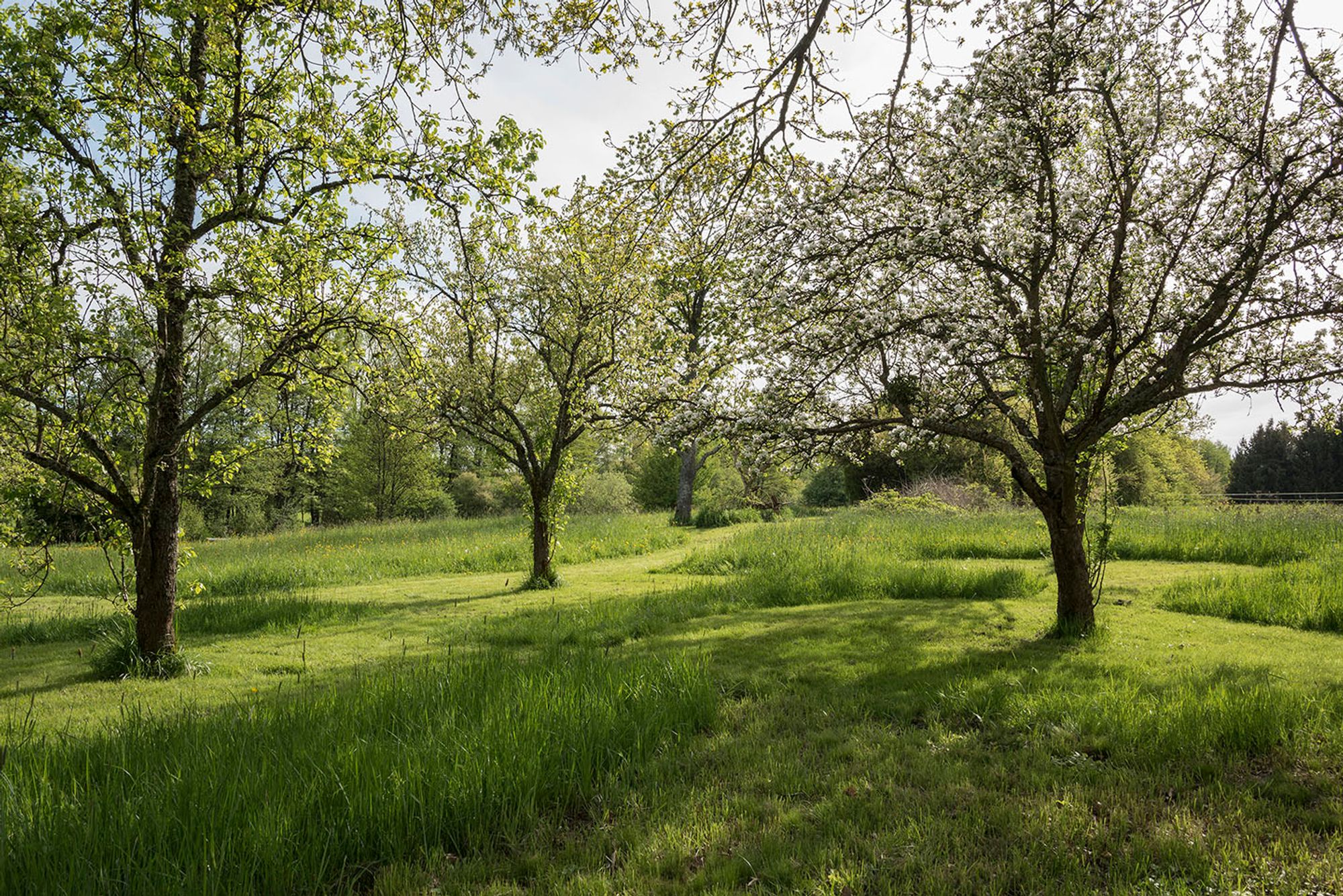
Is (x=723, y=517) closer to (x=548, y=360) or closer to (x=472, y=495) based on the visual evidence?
(x=548, y=360)

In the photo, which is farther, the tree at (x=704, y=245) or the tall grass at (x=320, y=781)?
the tree at (x=704, y=245)

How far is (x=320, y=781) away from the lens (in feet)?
11.3

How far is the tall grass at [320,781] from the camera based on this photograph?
112 inches

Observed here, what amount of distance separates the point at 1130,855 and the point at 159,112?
30.0 ft

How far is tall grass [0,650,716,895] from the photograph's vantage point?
2.84 meters

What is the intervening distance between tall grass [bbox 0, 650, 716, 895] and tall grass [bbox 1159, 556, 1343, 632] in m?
7.36

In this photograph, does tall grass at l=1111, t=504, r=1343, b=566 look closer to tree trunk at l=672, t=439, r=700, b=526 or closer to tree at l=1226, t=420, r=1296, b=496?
tree trunk at l=672, t=439, r=700, b=526

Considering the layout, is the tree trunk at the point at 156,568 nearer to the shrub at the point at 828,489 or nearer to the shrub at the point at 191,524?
the shrub at the point at 191,524

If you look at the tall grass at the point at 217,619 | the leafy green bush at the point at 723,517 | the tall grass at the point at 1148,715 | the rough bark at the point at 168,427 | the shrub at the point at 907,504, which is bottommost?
the tall grass at the point at 217,619

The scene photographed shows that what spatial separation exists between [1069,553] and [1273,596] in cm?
319

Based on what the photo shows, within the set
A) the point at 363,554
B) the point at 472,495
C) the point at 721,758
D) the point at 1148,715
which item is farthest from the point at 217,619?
the point at 472,495

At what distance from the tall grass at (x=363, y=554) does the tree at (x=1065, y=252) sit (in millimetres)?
11610

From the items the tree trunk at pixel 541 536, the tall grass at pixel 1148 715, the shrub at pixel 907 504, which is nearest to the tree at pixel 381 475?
the tree trunk at pixel 541 536

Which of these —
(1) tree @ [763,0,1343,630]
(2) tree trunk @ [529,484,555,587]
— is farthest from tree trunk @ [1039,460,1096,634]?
(2) tree trunk @ [529,484,555,587]
